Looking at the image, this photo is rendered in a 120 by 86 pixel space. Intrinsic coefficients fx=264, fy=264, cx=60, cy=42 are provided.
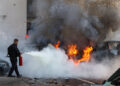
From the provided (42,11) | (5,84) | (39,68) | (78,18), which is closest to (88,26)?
(78,18)

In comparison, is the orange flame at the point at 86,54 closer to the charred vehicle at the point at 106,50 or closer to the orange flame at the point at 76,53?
the orange flame at the point at 76,53

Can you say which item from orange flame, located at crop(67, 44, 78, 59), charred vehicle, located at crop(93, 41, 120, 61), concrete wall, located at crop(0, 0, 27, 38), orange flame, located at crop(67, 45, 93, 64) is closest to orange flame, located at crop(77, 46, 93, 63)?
orange flame, located at crop(67, 45, 93, 64)

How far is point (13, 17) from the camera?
19781 millimetres

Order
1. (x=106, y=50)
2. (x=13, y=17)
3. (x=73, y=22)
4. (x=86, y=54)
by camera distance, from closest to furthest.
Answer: (x=86, y=54), (x=73, y=22), (x=106, y=50), (x=13, y=17)

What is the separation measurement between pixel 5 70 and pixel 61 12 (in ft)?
17.8

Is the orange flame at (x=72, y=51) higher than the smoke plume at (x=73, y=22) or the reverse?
the reverse

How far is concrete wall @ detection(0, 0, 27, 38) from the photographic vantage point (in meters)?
19.3

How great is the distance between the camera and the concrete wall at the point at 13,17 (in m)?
19.3

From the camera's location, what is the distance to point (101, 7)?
17.0 m

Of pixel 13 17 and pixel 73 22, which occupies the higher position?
pixel 13 17

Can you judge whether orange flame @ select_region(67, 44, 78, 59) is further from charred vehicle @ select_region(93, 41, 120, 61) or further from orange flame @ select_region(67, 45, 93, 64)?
charred vehicle @ select_region(93, 41, 120, 61)

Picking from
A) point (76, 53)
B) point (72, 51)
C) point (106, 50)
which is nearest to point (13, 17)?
point (72, 51)

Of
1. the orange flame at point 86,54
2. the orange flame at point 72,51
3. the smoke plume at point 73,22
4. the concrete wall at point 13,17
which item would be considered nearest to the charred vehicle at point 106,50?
the orange flame at point 86,54

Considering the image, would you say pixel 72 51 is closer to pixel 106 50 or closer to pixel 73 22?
pixel 73 22
